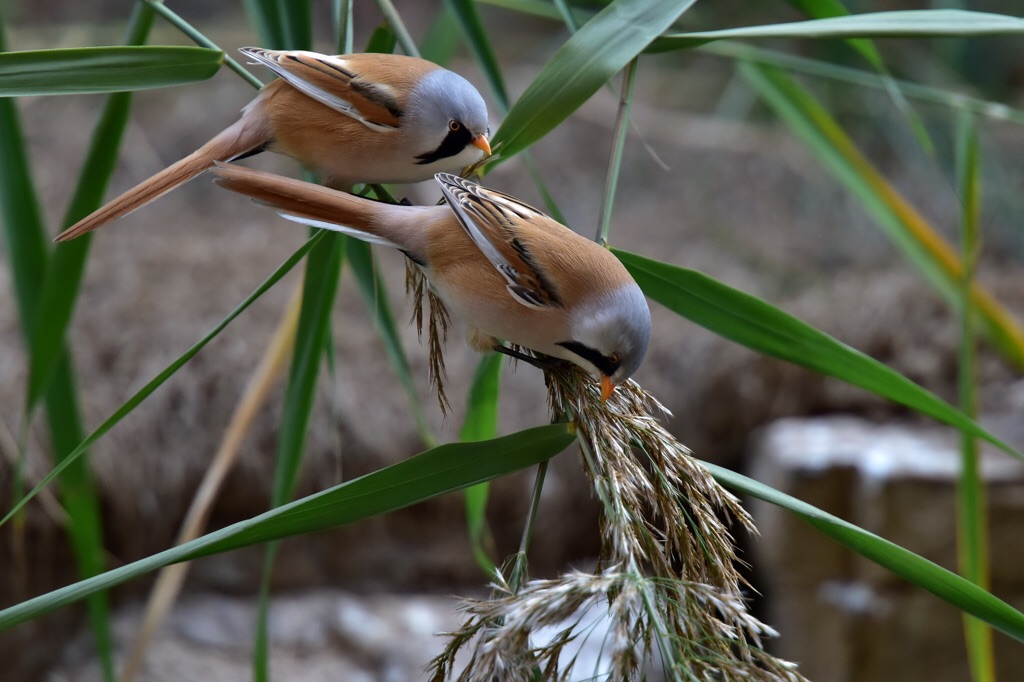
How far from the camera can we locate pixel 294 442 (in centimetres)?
78

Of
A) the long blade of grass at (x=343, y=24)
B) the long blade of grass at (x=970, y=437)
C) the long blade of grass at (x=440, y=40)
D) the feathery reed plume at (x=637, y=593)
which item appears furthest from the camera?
the long blade of grass at (x=440, y=40)

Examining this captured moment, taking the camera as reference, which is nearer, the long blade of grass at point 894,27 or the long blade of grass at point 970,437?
the long blade of grass at point 894,27

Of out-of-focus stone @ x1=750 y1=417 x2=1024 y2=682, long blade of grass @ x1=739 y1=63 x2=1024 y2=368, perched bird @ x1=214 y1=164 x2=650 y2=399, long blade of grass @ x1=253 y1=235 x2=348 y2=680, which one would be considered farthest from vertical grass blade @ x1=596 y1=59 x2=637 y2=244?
out-of-focus stone @ x1=750 y1=417 x2=1024 y2=682

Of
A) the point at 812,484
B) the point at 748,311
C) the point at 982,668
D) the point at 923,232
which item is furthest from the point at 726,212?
the point at 748,311

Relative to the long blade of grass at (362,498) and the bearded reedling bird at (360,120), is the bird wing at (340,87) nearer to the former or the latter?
the bearded reedling bird at (360,120)

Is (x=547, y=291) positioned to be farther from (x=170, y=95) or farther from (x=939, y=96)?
(x=170, y=95)

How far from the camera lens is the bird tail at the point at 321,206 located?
0.61 meters

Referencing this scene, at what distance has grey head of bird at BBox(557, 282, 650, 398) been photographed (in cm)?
62

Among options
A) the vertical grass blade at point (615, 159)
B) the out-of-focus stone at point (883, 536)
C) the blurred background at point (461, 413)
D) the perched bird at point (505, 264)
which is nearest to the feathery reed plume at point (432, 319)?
the perched bird at point (505, 264)

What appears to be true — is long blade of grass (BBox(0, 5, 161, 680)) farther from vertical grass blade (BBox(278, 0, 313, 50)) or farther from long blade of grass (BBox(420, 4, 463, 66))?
long blade of grass (BBox(420, 4, 463, 66))

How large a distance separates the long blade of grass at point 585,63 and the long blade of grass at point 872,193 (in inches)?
17.3

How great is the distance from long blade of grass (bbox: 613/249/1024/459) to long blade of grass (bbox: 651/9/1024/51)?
0.62 feet

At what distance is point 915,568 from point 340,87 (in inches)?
21.1

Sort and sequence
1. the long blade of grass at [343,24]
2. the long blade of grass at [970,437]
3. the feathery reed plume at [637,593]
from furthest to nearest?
the long blade of grass at [970,437]
the long blade of grass at [343,24]
the feathery reed plume at [637,593]
